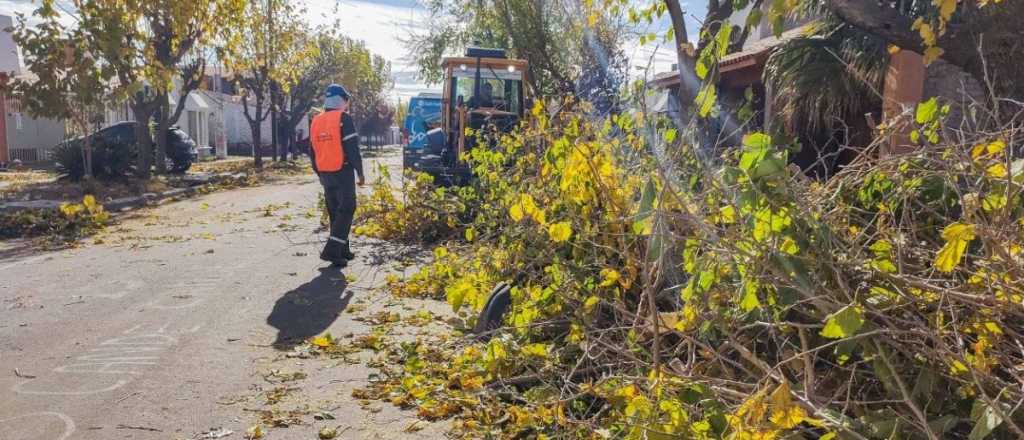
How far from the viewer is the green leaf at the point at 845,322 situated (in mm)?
2414

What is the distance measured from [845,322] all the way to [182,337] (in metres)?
4.44

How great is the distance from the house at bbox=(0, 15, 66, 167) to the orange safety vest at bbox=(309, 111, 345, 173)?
77.9ft

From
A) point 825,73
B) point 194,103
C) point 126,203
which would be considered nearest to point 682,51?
point 825,73

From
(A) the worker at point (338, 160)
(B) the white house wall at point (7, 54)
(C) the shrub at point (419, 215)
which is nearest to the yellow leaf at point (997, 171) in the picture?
(A) the worker at point (338, 160)

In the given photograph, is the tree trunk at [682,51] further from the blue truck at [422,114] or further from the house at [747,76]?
the blue truck at [422,114]

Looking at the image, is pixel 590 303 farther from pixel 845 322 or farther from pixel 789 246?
pixel 845 322

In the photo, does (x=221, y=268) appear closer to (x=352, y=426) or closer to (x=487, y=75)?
(x=352, y=426)

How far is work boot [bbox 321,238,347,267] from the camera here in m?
8.46

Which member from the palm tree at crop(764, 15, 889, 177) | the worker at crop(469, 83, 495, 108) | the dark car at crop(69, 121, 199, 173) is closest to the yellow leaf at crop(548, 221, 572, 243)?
the palm tree at crop(764, 15, 889, 177)

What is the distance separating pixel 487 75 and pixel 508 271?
10.7 m

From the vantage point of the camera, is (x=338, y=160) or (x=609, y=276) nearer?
(x=609, y=276)

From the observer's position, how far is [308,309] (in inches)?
259

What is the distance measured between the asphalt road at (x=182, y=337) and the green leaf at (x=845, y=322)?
2.13 metres

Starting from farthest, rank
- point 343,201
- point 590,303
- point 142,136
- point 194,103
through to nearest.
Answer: point 194,103 → point 142,136 → point 343,201 → point 590,303
